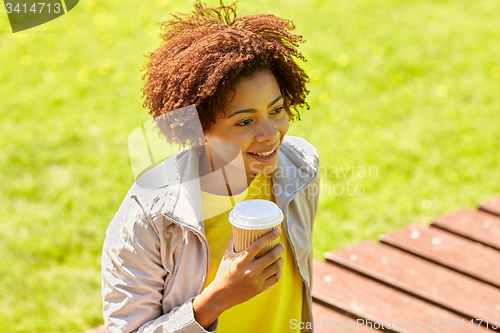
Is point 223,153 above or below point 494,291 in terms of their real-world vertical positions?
above

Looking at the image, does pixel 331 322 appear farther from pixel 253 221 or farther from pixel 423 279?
pixel 253 221

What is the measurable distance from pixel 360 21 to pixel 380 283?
14.2 feet

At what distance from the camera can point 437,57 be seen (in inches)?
216

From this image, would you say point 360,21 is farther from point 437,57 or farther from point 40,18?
point 40,18

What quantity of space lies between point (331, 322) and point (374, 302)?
24 centimetres

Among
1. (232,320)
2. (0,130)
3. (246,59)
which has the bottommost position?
(232,320)

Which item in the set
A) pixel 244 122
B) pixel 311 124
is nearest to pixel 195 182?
pixel 244 122

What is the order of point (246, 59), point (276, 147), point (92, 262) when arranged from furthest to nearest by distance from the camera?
point (92, 262)
point (276, 147)
point (246, 59)

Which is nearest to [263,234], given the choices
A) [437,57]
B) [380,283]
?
[380,283]

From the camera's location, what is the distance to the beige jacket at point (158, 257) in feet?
5.06

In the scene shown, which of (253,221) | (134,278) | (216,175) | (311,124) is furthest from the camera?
(311,124)

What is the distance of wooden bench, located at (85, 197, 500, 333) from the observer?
7.45 feet

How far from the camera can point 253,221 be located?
141 centimetres

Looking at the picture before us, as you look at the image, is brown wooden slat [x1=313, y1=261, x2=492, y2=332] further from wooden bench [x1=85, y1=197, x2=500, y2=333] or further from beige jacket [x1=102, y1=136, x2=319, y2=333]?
beige jacket [x1=102, y1=136, x2=319, y2=333]
